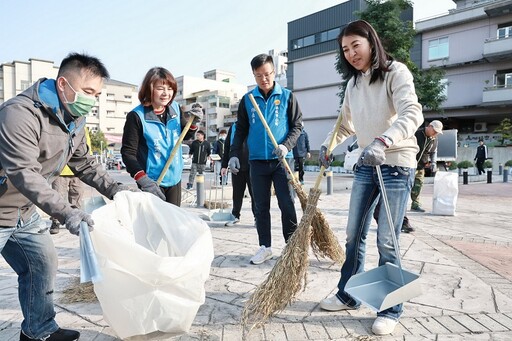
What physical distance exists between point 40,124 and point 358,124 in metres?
1.81

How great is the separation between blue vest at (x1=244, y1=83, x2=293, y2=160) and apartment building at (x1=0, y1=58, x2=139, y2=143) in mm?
44158

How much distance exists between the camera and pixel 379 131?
223 cm

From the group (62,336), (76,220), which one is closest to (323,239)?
(62,336)

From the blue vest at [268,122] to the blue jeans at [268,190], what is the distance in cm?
9

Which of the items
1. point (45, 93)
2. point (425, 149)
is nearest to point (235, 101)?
point (425, 149)

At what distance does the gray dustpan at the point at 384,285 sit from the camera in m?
1.98

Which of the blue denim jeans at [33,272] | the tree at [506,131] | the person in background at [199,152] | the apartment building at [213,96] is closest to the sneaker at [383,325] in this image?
the blue denim jeans at [33,272]

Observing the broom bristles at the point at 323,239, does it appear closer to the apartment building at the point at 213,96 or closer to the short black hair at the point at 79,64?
the short black hair at the point at 79,64

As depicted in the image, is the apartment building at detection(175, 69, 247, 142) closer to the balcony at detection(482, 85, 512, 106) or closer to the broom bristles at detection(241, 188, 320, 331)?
the balcony at detection(482, 85, 512, 106)

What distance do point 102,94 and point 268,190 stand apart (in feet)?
148

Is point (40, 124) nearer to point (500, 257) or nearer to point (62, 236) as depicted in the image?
point (62, 236)

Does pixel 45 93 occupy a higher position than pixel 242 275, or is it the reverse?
pixel 45 93

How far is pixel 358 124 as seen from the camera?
236 cm

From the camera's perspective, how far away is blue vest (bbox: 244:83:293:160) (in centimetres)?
329
